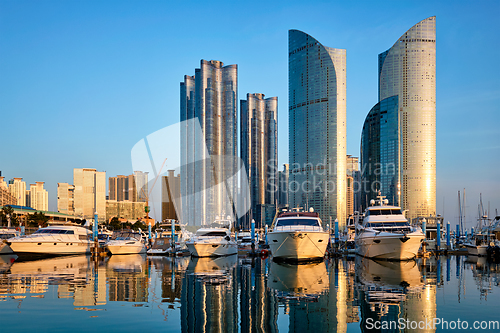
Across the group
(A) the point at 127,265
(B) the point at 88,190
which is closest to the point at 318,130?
(B) the point at 88,190

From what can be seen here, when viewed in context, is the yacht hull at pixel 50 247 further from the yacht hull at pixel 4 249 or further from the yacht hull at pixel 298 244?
the yacht hull at pixel 298 244

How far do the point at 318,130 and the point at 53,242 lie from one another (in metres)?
134

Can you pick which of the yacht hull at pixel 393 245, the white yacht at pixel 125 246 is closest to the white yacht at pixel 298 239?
the yacht hull at pixel 393 245

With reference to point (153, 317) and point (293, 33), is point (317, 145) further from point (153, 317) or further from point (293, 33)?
point (153, 317)

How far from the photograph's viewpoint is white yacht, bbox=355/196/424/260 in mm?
34803

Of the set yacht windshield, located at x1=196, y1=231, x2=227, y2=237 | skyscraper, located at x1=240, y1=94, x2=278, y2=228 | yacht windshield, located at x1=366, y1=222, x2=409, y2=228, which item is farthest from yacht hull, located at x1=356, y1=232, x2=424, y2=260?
skyscraper, located at x1=240, y1=94, x2=278, y2=228

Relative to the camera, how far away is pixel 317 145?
552ft

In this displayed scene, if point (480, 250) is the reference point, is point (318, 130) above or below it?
above

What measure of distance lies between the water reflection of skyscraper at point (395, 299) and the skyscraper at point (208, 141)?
113277 mm

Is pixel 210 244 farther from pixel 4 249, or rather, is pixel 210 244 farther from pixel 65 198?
pixel 65 198

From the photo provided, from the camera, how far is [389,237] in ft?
115

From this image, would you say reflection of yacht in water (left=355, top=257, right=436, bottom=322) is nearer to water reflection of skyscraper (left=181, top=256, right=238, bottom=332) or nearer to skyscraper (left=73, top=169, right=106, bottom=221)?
water reflection of skyscraper (left=181, top=256, right=238, bottom=332)

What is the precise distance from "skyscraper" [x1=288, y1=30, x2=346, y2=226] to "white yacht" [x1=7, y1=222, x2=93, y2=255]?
403 ft

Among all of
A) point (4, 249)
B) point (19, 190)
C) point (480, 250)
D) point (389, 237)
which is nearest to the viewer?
point (389, 237)
